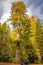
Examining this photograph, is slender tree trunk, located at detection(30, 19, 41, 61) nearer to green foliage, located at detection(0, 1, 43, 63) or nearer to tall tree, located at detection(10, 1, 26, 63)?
green foliage, located at detection(0, 1, 43, 63)

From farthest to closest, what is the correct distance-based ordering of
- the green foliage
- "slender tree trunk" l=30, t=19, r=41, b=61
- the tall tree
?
"slender tree trunk" l=30, t=19, r=41, b=61 → the green foliage → the tall tree

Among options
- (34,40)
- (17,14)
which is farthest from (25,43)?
(17,14)

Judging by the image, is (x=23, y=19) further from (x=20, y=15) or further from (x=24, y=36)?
(x=24, y=36)

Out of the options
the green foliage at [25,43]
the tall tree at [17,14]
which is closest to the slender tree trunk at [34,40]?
the green foliage at [25,43]

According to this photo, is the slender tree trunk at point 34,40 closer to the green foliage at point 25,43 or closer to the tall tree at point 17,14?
the green foliage at point 25,43

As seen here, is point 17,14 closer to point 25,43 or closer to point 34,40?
point 25,43

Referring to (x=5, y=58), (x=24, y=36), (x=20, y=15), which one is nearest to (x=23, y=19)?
(x=20, y=15)

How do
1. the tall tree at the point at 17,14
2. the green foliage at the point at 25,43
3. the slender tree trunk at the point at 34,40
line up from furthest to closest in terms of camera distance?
1. the slender tree trunk at the point at 34,40
2. the green foliage at the point at 25,43
3. the tall tree at the point at 17,14

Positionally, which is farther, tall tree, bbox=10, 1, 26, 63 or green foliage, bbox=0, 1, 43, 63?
green foliage, bbox=0, 1, 43, 63

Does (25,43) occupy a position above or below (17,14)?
below

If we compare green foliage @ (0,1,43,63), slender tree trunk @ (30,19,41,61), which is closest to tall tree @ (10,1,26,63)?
green foliage @ (0,1,43,63)

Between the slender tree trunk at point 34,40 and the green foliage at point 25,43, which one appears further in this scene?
the slender tree trunk at point 34,40

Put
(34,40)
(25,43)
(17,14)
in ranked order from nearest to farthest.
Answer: (17,14) < (25,43) < (34,40)

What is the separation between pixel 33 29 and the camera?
200 feet
